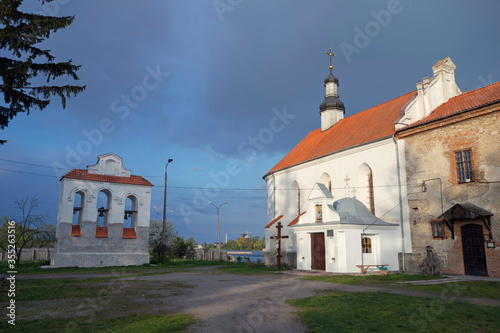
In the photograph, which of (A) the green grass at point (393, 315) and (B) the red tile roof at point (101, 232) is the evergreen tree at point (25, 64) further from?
(B) the red tile roof at point (101, 232)

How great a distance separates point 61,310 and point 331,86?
30.5 metres

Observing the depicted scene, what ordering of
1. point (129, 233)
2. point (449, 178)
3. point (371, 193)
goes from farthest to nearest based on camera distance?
point (129, 233)
point (371, 193)
point (449, 178)

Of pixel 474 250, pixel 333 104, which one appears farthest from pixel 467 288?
pixel 333 104

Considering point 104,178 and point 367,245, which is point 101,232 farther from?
point 367,245

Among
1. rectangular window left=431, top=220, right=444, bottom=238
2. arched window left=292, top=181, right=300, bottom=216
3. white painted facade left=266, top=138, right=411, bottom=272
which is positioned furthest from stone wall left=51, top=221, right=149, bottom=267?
rectangular window left=431, top=220, right=444, bottom=238

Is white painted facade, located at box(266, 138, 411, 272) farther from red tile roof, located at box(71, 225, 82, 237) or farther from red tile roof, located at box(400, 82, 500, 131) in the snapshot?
red tile roof, located at box(71, 225, 82, 237)

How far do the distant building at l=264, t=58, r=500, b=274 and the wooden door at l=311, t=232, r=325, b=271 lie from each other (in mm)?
18

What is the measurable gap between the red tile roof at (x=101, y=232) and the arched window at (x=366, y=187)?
19523 millimetres

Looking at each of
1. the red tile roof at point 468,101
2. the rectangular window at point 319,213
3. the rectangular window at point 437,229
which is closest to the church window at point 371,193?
the rectangular window at point 319,213

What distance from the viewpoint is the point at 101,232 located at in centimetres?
2827

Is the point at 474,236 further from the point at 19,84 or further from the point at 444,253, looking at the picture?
the point at 19,84

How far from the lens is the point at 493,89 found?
57.9ft

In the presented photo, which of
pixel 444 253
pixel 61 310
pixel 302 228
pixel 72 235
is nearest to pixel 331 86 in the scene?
pixel 302 228

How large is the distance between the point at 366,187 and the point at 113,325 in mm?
18892
